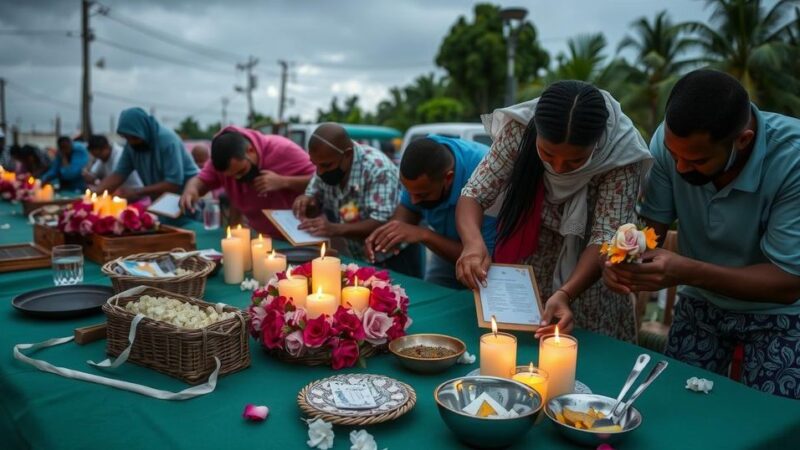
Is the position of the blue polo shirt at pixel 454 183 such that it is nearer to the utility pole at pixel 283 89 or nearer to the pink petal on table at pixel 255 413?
the pink petal on table at pixel 255 413

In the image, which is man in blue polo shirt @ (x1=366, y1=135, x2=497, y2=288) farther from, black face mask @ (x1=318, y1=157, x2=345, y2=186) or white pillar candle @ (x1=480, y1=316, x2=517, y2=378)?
white pillar candle @ (x1=480, y1=316, x2=517, y2=378)

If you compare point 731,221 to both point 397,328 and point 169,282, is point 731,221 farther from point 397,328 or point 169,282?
point 169,282

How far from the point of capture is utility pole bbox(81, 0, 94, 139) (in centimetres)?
1834

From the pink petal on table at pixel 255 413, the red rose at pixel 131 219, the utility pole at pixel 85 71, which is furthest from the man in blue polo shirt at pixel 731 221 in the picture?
the utility pole at pixel 85 71

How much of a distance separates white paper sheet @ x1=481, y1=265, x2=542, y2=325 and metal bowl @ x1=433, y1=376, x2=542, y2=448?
0.55 m

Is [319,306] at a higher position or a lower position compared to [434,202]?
lower

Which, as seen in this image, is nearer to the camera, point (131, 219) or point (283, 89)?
point (131, 219)

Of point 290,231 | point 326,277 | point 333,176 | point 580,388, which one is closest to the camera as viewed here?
point 580,388

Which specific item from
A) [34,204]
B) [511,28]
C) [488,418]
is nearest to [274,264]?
[488,418]

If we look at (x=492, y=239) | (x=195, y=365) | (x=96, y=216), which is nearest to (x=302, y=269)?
(x=195, y=365)

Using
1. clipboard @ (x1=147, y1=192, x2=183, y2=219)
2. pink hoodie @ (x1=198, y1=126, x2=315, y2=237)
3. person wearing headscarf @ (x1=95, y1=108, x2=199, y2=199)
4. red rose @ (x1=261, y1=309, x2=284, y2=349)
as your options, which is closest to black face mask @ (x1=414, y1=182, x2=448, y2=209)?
red rose @ (x1=261, y1=309, x2=284, y2=349)

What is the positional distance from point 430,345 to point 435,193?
1137 millimetres

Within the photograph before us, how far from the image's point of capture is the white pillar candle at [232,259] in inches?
110

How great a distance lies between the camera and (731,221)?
1927mm
